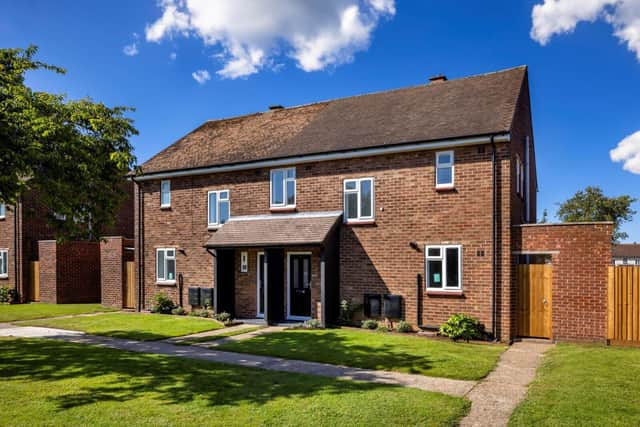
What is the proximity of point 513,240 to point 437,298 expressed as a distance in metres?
2.55

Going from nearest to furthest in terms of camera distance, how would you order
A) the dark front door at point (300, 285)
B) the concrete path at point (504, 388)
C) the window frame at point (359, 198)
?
1. the concrete path at point (504, 388)
2. the window frame at point (359, 198)
3. the dark front door at point (300, 285)

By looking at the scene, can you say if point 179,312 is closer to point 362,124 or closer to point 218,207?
point 218,207

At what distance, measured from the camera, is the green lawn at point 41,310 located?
17659 mm

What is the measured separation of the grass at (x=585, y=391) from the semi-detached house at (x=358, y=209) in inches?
108

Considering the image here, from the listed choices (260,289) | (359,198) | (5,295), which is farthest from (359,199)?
(5,295)

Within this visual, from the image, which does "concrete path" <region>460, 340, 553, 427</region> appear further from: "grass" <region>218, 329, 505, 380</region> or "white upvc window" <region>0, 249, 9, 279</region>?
"white upvc window" <region>0, 249, 9, 279</region>

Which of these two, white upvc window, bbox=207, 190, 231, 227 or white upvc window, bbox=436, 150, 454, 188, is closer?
white upvc window, bbox=436, 150, 454, 188

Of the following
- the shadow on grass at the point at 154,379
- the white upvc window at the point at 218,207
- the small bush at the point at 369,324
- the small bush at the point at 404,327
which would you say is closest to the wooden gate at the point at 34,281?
the white upvc window at the point at 218,207

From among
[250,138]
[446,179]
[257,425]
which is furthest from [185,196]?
[257,425]

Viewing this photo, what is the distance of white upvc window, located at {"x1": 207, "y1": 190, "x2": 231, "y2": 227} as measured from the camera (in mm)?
17375

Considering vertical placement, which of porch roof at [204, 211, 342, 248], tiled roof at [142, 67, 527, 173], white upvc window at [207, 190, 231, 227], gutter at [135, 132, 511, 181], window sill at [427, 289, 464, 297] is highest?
tiled roof at [142, 67, 527, 173]

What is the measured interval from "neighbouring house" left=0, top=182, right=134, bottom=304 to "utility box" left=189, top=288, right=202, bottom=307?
6824 millimetres

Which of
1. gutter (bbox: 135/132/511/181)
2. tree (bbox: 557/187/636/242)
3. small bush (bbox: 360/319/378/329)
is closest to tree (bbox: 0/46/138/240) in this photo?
gutter (bbox: 135/132/511/181)

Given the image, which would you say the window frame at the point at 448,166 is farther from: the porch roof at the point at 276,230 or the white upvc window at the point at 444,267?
the porch roof at the point at 276,230
